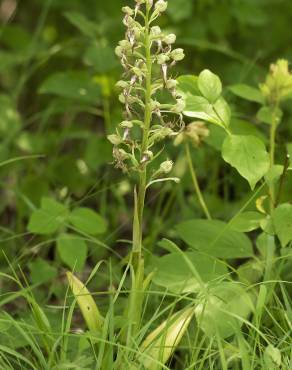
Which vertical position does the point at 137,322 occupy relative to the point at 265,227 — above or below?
below

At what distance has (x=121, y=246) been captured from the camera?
12.0 feet

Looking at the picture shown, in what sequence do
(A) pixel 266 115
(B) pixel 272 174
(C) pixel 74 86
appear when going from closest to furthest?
(B) pixel 272 174, (A) pixel 266 115, (C) pixel 74 86

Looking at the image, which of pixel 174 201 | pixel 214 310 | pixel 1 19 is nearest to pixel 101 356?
pixel 214 310

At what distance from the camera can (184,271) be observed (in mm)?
2281

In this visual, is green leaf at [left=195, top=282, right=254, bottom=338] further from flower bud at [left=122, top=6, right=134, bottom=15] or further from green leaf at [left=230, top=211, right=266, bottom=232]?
flower bud at [left=122, top=6, right=134, bottom=15]

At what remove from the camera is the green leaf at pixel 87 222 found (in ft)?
8.39

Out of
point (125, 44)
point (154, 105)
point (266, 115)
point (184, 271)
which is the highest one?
point (125, 44)

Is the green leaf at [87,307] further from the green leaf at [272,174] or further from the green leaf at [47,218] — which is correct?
the green leaf at [272,174]

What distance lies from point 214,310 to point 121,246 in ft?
5.27

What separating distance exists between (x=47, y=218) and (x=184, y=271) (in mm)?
534

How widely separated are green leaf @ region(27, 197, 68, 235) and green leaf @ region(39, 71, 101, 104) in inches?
32.8

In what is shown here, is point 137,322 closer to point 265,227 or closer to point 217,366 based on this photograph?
point 217,366

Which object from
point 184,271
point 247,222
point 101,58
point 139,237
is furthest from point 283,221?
point 101,58

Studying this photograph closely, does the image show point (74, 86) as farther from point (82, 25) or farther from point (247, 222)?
point (247, 222)
